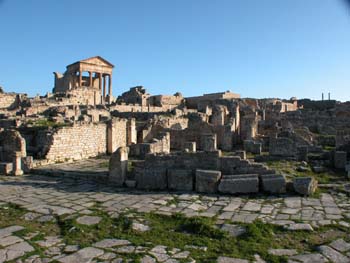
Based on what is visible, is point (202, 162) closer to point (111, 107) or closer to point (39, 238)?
point (39, 238)

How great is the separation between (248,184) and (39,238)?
16.8 feet

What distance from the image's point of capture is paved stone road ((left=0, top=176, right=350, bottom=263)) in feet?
16.6

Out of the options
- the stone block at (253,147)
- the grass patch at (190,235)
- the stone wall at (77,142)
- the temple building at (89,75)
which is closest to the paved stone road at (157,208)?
the grass patch at (190,235)

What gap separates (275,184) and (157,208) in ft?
10.3

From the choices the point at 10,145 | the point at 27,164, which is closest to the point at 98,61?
the point at 10,145

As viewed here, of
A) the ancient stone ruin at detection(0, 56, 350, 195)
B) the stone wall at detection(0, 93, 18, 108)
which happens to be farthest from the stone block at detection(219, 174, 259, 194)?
the stone wall at detection(0, 93, 18, 108)

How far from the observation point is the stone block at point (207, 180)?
9.14 m

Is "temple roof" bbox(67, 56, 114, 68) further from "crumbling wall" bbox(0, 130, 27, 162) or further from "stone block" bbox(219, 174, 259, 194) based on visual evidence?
"stone block" bbox(219, 174, 259, 194)

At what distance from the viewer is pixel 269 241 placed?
550cm

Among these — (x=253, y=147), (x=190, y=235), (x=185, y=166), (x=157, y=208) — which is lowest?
(x=190, y=235)

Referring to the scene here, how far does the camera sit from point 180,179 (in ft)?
31.5

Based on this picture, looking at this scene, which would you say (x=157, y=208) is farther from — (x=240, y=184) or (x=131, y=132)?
(x=131, y=132)

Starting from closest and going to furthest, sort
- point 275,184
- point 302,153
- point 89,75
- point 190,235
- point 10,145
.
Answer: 1. point 190,235
2. point 275,184
3. point 302,153
4. point 10,145
5. point 89,75

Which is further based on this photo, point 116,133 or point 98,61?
point 98,61
